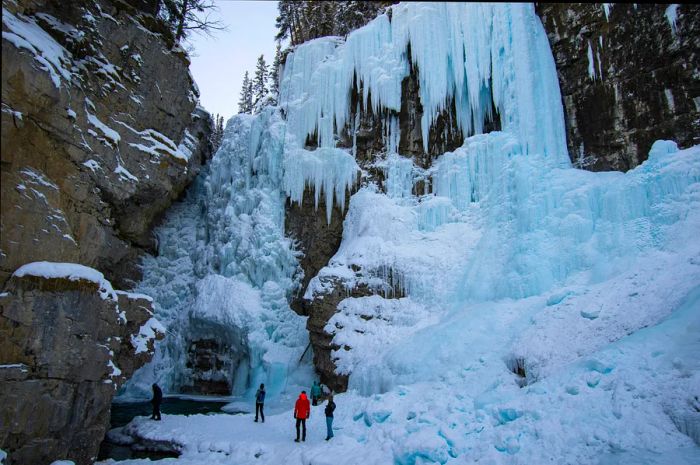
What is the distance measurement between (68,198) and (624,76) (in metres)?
17.2

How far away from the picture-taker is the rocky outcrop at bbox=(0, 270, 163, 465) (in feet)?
30.8

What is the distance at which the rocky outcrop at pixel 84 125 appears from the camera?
395 inches

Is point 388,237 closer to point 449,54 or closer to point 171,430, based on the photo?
point 449,54

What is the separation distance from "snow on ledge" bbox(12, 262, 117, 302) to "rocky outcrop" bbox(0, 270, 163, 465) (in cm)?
5

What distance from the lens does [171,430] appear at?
12.9 meters

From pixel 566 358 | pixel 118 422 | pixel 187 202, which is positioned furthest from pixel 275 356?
pixel 566 358

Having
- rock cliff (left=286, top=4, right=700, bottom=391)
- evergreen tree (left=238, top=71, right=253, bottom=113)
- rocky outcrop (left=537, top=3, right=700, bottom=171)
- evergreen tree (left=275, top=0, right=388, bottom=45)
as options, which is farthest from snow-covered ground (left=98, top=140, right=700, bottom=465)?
evergreen tree (left=238, top=71, right=253, bottom=113)

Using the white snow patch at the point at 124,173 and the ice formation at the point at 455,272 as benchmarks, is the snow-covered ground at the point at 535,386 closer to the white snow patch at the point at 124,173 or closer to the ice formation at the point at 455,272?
the ice formation at the point at 455,272

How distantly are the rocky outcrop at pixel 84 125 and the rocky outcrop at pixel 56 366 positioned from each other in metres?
0.82

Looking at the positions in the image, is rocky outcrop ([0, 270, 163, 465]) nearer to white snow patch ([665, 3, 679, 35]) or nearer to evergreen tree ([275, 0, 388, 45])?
white snow patch ([665, 3, 679, 35])

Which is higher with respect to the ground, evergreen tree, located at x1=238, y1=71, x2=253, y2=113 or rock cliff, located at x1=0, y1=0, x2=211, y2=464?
evergreen tree, located at x1=238, y1=71, x2=253, y2=113

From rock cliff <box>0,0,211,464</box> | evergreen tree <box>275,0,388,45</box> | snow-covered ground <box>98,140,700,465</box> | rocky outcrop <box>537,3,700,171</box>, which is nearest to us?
snow-covered ground <box>98,140,700,465</box>

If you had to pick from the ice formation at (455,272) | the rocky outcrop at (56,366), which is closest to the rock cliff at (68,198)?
the rocky outcrop at (56,366)

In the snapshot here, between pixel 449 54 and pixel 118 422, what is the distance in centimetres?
1877
